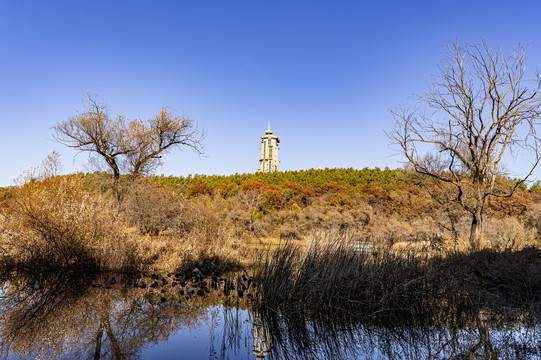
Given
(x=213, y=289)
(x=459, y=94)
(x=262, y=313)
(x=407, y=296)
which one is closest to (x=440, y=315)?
(x=407, y=296)

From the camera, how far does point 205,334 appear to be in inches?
195

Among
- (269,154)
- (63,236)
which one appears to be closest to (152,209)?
(63,236)

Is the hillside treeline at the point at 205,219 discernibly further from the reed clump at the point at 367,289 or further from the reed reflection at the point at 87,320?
the reed reflection at the point at 87,320

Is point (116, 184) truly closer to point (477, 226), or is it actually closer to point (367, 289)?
point (367, 289)

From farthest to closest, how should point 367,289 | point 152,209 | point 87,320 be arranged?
point 152,209 → point 367,289 → point 87,320

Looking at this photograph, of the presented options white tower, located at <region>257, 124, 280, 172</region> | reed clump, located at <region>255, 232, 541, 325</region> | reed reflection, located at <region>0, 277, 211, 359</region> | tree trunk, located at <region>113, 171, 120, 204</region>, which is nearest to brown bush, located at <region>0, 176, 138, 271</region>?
reed reflection, located at <region>0, 277, 211, 359</region>

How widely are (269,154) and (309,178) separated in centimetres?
3039

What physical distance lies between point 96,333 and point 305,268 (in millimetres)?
3574

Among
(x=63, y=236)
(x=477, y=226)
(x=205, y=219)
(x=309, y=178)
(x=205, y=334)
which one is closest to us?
(x=205, y=334)

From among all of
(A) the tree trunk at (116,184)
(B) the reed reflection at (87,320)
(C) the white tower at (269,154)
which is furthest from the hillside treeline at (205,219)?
(C) the white tower at (269,154)

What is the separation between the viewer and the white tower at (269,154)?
206ft

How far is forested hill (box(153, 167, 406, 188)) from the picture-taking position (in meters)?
32.0

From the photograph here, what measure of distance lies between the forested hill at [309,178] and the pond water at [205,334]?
80.8 ft

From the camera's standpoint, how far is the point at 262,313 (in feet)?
19.2
